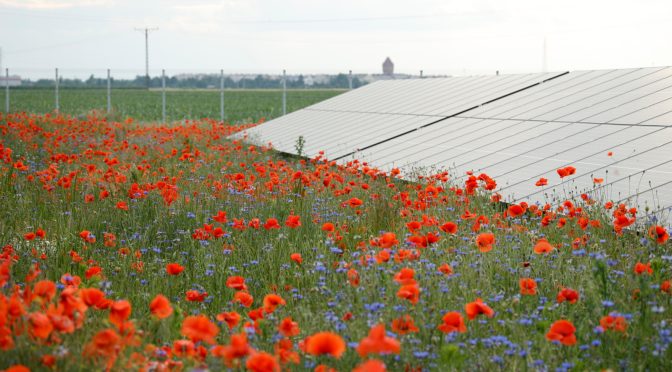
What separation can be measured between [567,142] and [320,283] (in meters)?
4.72

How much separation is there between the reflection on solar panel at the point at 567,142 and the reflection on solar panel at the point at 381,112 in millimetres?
537

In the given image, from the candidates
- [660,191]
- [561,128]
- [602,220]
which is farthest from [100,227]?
[561,128]

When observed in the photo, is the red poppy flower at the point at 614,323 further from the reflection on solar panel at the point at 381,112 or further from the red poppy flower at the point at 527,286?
the reflection on solar panel at the point at 381,112

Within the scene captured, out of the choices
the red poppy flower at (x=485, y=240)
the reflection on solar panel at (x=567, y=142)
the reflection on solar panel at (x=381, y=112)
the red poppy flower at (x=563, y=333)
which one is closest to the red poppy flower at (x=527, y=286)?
the red poppy flower at (x=485, y=240)

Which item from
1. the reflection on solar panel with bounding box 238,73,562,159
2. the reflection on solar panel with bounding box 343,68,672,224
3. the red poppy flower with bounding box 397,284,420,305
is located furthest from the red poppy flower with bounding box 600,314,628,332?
the reflection on solar panel with bounding box 238,73,562,159

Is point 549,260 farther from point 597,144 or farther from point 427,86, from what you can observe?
point 427,86

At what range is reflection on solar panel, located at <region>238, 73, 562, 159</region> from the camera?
11125 mm

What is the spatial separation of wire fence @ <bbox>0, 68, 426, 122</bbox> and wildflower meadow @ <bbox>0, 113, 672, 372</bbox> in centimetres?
1495

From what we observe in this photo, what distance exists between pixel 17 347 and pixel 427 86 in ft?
41.5

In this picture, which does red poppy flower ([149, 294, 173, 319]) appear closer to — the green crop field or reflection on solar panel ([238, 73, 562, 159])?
reflection on solar panel ([238, 73, 562, 159])

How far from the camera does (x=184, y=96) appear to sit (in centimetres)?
5566

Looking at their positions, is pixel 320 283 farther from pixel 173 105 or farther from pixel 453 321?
pixel 173 105

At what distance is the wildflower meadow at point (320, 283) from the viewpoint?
254cm

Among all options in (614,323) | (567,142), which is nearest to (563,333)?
(614,323)
